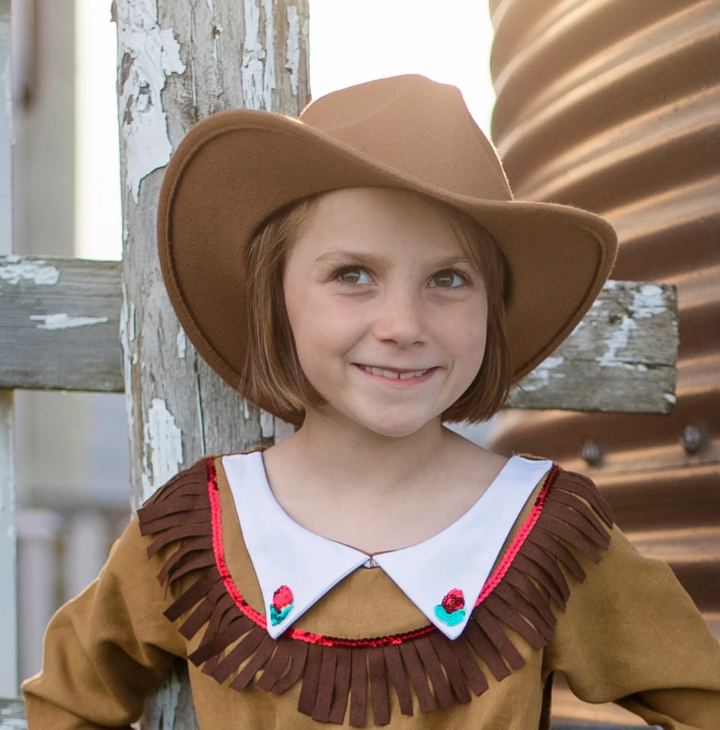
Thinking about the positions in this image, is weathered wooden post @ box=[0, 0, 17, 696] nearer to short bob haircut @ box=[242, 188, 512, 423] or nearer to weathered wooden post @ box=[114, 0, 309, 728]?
weathered wooden post @ box=[114, 0, 309, 728]

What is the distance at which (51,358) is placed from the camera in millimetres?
1473

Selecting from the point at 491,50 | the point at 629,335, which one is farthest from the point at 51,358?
the point at 491,50

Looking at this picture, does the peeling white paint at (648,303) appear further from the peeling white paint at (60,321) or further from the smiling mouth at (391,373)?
the peeling white paint at (60,321)

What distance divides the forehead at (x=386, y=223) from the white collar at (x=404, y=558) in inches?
14.0

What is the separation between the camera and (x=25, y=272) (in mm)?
1475

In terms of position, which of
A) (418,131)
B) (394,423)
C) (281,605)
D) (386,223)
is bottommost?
(281,605)

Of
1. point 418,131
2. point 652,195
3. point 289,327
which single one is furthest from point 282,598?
point 652,195

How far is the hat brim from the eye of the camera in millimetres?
1188

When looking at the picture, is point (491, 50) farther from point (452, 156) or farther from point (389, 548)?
point (389, 548)

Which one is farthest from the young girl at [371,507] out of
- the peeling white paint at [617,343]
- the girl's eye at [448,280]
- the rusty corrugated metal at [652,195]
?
the rusty corrugated metal at [652,195]

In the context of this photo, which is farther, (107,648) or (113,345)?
(113,345)

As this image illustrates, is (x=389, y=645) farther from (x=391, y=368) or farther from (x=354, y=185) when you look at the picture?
(x=354, y=185)

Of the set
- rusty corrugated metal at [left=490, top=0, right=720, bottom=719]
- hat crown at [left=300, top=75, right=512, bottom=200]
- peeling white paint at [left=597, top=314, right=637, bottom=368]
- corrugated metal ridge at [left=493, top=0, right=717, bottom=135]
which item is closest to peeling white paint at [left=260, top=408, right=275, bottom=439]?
hat crown at [left=300, top=75, right=512, bottom=200]

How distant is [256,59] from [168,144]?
7.5 inches
